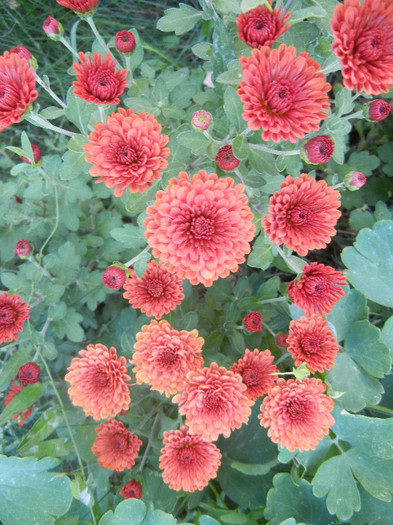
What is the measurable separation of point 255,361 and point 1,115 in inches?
50.7

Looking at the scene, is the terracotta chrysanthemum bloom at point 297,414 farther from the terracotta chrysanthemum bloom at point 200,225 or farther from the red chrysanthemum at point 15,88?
the red chrysanthemum at point 15,88

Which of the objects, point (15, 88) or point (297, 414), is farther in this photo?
point (297, 414)

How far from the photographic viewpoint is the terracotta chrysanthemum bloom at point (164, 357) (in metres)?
1.58

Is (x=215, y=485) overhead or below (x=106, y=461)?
below

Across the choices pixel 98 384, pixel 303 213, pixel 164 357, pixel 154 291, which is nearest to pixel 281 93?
pixel 303 213

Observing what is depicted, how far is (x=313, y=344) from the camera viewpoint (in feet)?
5.14

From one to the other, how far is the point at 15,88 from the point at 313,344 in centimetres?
136

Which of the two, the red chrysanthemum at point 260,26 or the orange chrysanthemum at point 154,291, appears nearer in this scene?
the red chrysanthemum at point 260,26

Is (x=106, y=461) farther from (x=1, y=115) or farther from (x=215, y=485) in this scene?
(x=1, y=115)

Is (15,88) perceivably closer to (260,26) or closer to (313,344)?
(260,26)

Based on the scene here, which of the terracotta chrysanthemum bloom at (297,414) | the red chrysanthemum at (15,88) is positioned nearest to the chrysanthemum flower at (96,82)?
the red chrysanthemum at (15,88)

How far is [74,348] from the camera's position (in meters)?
2.54

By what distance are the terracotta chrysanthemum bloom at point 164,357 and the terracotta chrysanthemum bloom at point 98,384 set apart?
110mm

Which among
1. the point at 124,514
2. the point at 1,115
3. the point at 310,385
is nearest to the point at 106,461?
the point at 124,514
